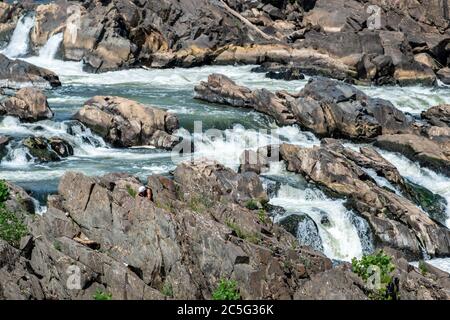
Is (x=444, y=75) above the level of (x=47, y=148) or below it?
below

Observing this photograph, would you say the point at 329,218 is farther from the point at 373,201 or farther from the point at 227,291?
the point at 227,291

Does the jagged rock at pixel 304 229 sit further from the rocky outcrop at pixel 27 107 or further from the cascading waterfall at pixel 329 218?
the rocky outcrop at pixel 27 107

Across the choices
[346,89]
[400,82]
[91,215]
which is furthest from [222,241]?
[400,82]

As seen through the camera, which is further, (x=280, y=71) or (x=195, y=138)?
(x=280, y=71)

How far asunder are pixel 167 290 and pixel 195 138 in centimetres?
2032

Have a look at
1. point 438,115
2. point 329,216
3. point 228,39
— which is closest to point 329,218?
point 329,216

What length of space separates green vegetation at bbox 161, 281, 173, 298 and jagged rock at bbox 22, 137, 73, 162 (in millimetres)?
16505

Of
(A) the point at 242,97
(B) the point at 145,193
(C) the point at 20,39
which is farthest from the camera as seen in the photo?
(C) the point at 20,39

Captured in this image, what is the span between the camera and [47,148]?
32.7 meters

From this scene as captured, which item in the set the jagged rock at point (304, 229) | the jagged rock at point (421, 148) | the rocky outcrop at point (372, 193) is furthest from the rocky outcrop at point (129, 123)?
the jagged rock at point (421, 148)

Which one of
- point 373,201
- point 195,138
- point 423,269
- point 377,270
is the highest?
point 377,270

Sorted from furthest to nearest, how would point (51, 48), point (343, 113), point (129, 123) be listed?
point (51, 48)
point (343, 113)
point (129, 123)

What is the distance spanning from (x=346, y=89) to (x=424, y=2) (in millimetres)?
33303

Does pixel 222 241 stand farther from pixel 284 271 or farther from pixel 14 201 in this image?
pixel 14 201
